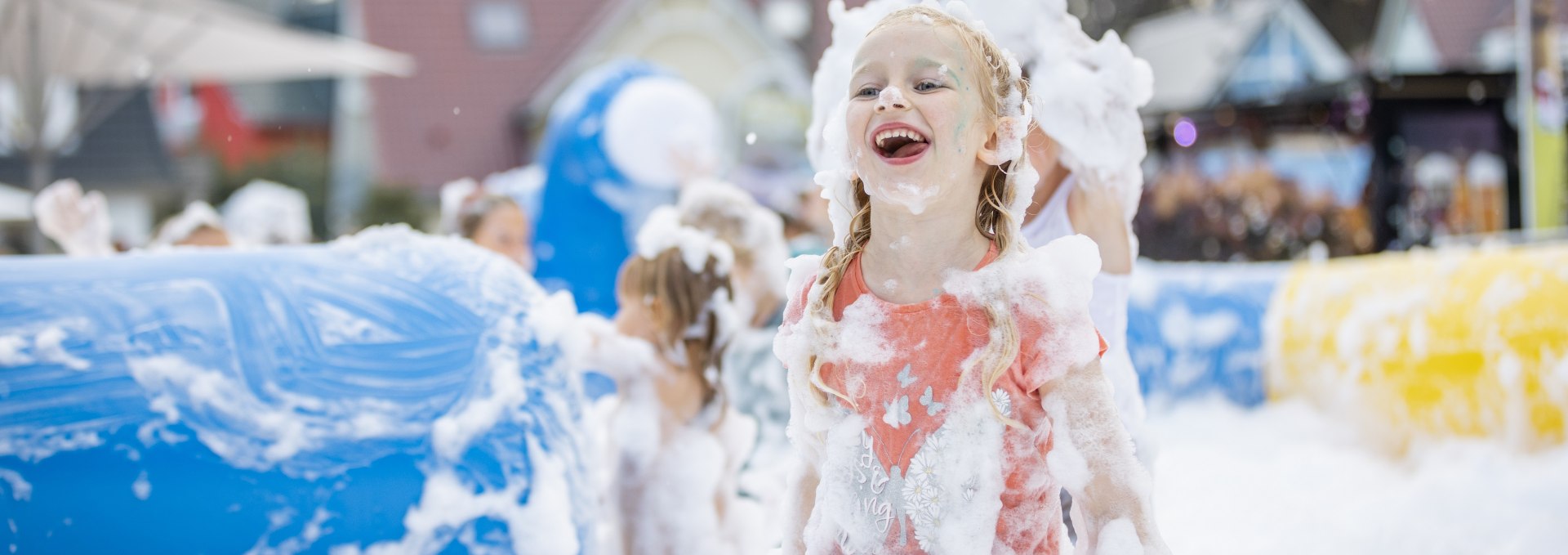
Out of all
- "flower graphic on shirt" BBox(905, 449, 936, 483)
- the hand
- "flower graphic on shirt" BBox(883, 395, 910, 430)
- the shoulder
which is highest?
the hand

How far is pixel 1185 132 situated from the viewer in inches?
399

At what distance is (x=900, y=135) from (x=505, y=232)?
2929 mm

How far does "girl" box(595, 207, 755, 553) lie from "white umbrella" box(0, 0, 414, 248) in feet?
17.4

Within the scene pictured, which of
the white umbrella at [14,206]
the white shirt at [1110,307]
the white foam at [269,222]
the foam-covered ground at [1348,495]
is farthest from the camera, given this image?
the white umbrella at [14,206]

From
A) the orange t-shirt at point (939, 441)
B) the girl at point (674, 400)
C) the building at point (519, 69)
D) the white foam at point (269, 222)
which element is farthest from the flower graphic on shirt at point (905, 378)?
the building at point (519, 69)

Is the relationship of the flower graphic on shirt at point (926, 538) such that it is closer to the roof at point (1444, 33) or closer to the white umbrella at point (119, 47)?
the white umbrella at point (119, 47)

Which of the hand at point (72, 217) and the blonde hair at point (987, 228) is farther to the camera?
the hand at point (72, 217)

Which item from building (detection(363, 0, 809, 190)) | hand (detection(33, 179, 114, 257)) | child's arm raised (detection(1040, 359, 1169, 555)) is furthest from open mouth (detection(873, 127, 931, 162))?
building (detection(363, 0, 809, 190))

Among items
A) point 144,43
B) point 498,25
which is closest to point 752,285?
point 144,43

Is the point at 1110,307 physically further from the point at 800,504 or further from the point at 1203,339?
the point at 1203,339

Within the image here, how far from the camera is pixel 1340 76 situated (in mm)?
8789

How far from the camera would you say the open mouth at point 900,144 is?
154 cm

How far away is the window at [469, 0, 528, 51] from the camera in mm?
17438

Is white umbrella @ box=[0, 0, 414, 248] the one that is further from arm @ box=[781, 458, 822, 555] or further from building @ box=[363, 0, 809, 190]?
building @ box=[363, 0, 809, 190]
